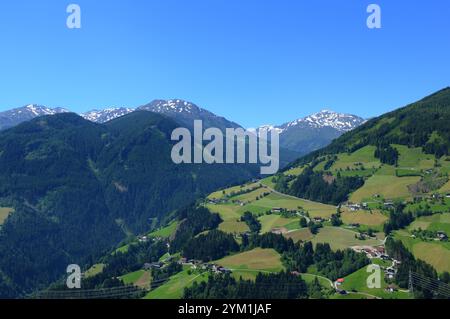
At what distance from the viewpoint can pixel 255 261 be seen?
160500mm

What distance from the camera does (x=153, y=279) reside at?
534 ft

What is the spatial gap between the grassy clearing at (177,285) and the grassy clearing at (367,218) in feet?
234

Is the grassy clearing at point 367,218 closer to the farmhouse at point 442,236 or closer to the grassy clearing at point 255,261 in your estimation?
the farmhouse at point 442,236

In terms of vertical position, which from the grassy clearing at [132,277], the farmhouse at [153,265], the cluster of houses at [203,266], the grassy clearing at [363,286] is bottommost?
the grassy clearing at [132,277]

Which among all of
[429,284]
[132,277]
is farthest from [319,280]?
[132,277]

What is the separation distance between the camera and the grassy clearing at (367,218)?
610ft

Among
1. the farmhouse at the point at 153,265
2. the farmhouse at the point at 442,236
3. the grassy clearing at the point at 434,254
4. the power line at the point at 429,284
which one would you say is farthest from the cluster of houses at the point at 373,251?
the farmhouse at the point at 153,265

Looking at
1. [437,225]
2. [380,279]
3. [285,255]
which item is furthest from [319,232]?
[380,279]
